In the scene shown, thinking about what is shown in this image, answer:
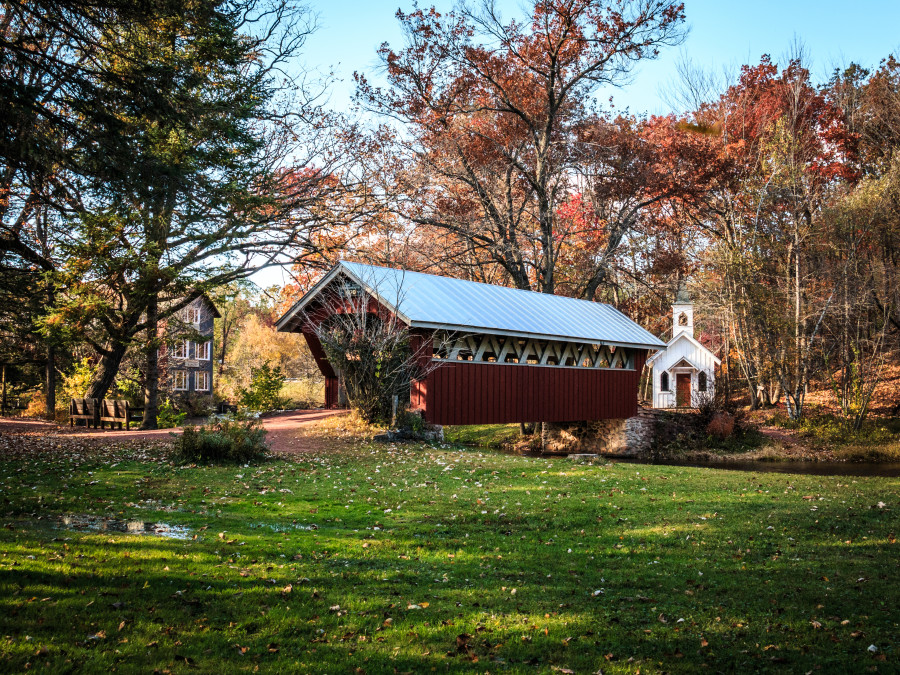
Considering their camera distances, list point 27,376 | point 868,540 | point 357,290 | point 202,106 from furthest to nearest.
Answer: point 27,376
point 357,290
point 202,106
point 868,540

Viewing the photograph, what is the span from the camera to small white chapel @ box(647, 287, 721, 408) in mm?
32125

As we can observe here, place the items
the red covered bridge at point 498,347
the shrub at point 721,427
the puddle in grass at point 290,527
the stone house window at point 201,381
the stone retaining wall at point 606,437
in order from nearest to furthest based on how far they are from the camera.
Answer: the puddle in grass at point 290,527, the red covered bridge at point 498,347, the stone retaining wall at point 606,437, the shrub at point 721,427, the stone house window at point 201,381

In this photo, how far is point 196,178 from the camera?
8.08 metres

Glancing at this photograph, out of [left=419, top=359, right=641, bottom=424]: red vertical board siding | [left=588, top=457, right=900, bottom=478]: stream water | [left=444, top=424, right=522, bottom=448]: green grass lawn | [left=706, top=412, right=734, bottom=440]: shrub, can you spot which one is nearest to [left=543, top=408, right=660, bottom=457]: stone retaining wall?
[left=419, top=359, right=641, bottom=424]: red vertical board siding

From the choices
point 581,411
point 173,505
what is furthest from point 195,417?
point 173,505

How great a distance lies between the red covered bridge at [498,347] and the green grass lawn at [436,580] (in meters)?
7.40

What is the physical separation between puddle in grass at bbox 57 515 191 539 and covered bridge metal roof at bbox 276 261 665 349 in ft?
31.7

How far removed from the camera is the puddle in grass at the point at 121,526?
20.5 feet

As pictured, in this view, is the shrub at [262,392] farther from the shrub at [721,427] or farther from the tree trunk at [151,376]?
the shrub at [721,427]

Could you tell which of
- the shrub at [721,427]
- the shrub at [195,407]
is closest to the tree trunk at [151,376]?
the shrub at [195,407]

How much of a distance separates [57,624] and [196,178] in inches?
226

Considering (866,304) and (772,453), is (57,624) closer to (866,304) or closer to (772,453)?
(772,453)

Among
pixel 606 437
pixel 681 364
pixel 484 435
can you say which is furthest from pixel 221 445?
pixel 681 364

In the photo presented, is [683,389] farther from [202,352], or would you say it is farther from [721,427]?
[202,352]
